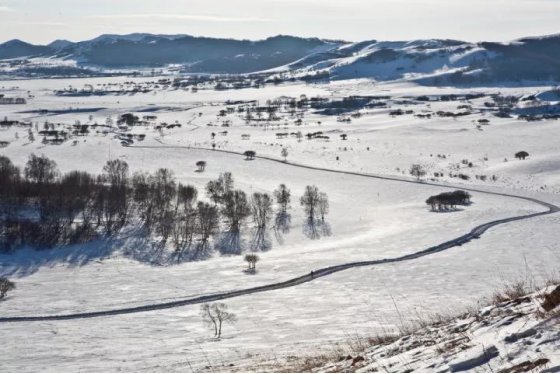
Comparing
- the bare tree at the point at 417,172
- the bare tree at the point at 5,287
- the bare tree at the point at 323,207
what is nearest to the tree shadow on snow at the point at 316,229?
the bare tree at the point at 323,207

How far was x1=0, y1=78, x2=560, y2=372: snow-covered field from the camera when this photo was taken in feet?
65.2

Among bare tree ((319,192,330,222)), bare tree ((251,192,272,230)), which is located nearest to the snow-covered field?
bare tree ((319,192,330,222))

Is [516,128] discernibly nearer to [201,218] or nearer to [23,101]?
[201,218]

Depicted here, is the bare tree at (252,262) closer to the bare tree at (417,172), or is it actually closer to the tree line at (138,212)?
the tree line at (138,212)

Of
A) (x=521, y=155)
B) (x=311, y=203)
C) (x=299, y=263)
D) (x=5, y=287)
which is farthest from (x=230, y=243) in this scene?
(x=521, y=155)

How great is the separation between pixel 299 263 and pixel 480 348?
1176 inches

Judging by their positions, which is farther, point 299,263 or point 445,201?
point 445,201

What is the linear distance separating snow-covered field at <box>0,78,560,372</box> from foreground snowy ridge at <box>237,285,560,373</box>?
170 inches

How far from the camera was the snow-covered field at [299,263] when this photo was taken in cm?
1986

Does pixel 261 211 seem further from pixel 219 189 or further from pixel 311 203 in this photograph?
pixel 219 189

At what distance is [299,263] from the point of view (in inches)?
1476

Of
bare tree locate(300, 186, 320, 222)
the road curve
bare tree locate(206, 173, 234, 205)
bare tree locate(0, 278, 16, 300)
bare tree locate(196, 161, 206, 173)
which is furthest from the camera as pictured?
bare tree locate(196, 161, 206, 173)

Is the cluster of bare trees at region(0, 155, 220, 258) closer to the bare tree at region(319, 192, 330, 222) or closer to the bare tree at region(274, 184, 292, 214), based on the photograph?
the bare tree at region(274, 184, 292, 214)

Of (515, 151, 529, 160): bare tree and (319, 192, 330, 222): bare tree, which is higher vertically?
(515, 151, 529, 160): bare tree
